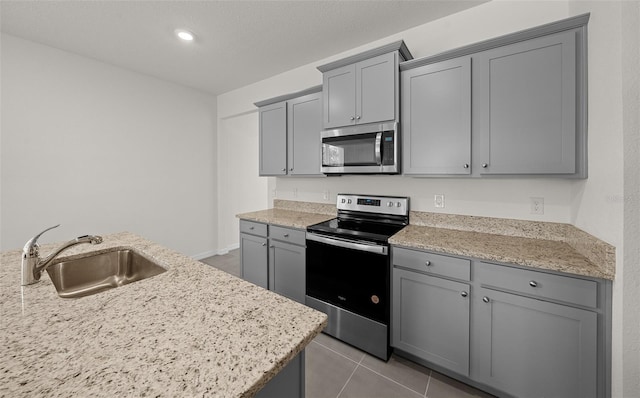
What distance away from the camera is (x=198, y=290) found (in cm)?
98

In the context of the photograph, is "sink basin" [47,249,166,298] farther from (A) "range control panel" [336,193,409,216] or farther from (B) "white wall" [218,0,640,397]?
(B) "white wall" [218,0,640,397]

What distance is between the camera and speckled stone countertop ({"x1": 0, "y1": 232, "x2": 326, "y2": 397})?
0.54 meters

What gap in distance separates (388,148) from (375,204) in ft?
2.05

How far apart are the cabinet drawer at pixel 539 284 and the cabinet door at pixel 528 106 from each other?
662 millimetres

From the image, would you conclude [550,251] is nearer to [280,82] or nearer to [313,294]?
[313,294]

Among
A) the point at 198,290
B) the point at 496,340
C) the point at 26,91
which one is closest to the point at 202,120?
the point at 26,91

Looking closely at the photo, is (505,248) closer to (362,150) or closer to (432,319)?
(432,319)

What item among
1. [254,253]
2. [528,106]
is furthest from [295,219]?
[528,106]

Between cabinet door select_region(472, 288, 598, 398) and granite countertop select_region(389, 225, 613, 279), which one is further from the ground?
granite countertop select_region(389, 225, 613, 279)

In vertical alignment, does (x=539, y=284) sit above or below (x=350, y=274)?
above

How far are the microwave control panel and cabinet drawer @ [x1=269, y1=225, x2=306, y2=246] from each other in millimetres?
996

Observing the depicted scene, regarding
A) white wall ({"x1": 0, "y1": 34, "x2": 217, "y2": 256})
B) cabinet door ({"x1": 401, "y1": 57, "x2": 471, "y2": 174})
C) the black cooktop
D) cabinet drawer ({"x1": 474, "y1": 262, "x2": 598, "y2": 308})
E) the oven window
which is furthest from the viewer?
white wall ({"x1": 0, "y1": 34, "x2": 217, "y2": 256})

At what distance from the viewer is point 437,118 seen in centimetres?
195

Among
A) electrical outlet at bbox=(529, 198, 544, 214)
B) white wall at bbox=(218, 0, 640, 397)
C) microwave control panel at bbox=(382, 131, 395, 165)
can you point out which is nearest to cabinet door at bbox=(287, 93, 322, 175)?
white wall at bbox=(218, 0, 640, 397)
